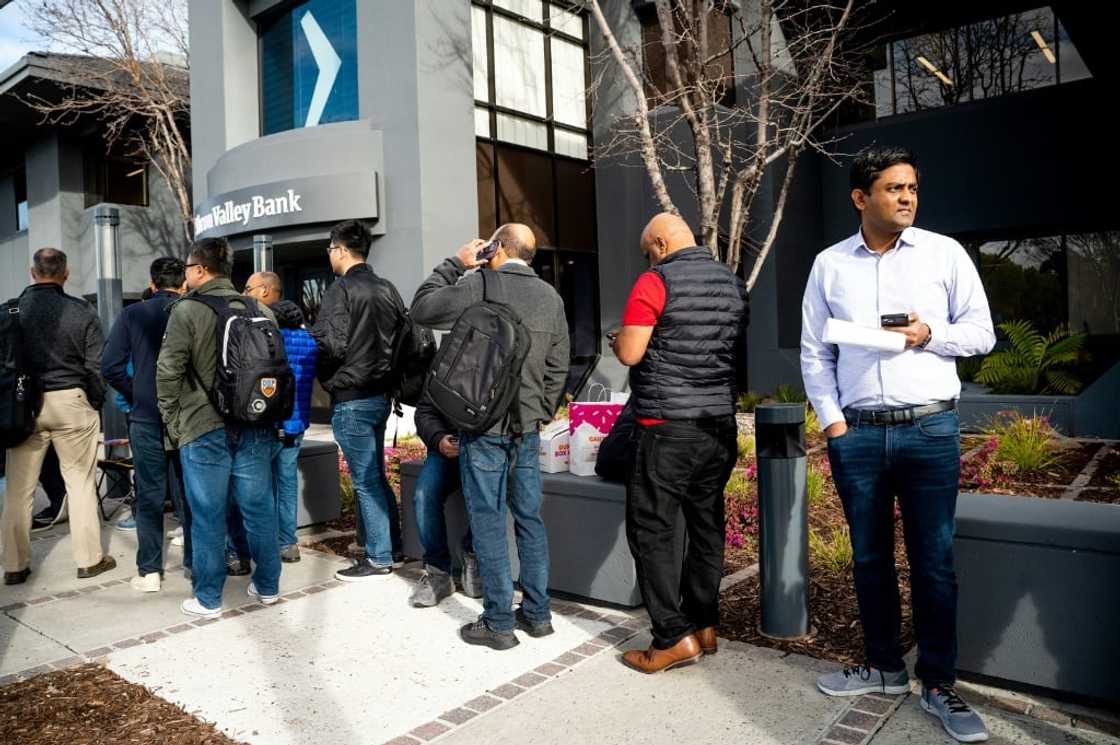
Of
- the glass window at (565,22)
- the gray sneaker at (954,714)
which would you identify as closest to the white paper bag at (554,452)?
the gray sneaker at (954,714)

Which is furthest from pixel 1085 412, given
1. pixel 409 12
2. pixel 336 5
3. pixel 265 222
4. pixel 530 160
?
pixel 336 5

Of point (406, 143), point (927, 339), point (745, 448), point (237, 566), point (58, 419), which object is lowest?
point (237, 566)

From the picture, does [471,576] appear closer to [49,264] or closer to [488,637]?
[488,637]

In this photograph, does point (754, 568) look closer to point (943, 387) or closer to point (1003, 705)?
point (1003, 705)

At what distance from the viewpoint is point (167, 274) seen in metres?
5.69

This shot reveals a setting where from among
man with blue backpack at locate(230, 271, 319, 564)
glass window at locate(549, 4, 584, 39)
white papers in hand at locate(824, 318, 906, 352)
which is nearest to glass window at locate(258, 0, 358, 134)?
glass window at locate(549, 4, 584, 39)

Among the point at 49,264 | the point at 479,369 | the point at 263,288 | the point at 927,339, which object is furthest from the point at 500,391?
the point at 49,264

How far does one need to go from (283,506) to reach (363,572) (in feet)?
3.05

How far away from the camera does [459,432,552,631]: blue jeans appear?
408 centimetres

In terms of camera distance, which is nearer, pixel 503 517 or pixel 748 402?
pixel 503 517

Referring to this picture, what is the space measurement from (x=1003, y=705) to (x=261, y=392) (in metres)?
3.84

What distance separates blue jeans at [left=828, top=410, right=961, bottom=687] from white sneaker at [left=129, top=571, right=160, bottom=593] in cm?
427

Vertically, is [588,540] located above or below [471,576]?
above

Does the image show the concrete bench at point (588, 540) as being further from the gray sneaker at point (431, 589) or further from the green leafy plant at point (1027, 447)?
the green leafy plant at point (1027, 447)
